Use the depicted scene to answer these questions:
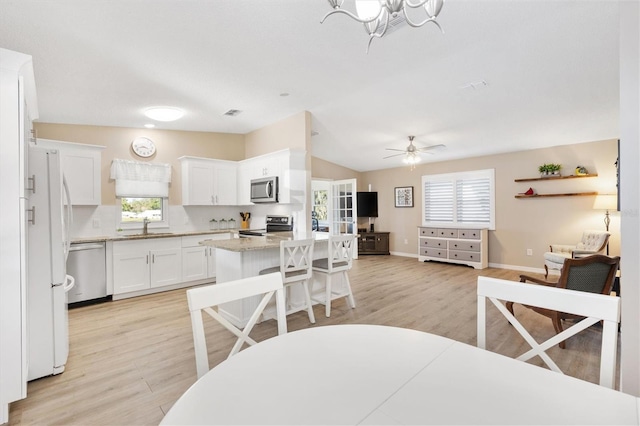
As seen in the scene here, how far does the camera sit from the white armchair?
4.64m

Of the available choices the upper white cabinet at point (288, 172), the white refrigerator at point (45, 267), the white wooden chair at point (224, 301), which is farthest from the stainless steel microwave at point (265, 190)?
the white wooden chair at point (224, 301)

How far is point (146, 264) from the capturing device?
14.5 ft

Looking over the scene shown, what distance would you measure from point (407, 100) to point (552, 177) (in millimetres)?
3436

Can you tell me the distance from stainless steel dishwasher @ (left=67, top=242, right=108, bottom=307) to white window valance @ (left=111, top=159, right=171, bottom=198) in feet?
3.35

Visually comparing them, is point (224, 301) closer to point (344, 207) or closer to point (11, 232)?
point (11, 232)

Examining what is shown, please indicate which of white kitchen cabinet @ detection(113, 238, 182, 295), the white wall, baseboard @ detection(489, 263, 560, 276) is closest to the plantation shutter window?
baseboard @ detection(489, 263, 560, 276)

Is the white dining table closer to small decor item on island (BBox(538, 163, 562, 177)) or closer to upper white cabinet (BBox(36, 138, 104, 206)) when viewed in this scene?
upper white cabinet (BBox(36, 138, 104, 206))

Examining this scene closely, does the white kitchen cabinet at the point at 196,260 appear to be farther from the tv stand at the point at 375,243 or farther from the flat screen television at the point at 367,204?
the flat screen television at the point at 367,204

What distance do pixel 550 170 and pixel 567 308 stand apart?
563cm

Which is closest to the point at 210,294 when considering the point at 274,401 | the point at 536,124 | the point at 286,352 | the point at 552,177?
the point at 286,352

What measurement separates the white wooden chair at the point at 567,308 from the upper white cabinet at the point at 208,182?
4754mm

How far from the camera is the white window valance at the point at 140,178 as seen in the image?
183 inches

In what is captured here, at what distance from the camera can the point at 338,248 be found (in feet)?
12.0

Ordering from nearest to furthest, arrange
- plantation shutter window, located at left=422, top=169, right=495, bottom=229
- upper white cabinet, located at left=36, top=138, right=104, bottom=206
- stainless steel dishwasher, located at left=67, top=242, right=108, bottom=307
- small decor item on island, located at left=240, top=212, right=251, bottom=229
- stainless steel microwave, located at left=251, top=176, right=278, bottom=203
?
stainless steel dishwasher, located at left=67, top=242, right=108, bottom=307
upper white cabinet, located at left=36, top=138, right=104, bottom=206
stainless steel microwave, located at left=251, top=176, right=278, bottom=203
small decor item on island, located at left=240, top=212, right=251, bottom=229
plantation shutter window, located at left=422, top=169, right=495, bottom=229
